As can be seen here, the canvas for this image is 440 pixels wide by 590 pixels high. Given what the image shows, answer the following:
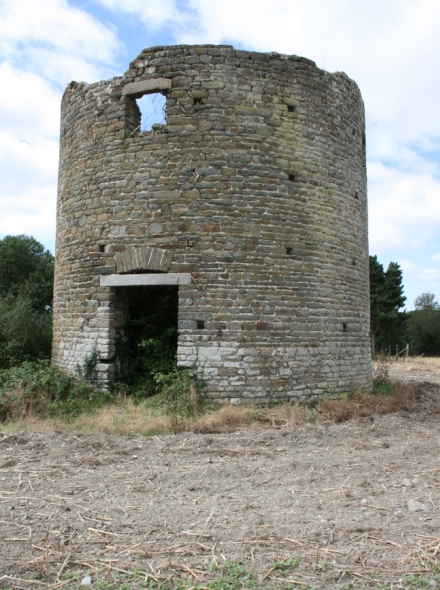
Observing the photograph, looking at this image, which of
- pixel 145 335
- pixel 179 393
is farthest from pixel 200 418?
pixel 145 335

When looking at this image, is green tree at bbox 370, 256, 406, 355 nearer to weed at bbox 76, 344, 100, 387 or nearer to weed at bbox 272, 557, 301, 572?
weed at bbox 76, 344, 100, 387

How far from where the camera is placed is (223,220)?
319 inches

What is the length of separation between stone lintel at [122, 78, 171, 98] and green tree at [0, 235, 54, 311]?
33.4 feet

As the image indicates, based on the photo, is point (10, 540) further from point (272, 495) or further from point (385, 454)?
point (385, 454)

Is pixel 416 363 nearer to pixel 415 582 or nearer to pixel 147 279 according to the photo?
pixel 147 279

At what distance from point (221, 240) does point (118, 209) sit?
77.2 inches

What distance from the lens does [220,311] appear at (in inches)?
313

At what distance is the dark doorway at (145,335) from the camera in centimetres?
846

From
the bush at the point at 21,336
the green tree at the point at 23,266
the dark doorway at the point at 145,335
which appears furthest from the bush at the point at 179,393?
the green tree at the point at 23,266

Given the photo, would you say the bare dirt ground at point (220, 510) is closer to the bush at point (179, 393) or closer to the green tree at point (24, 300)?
the bush at point (179, 393)

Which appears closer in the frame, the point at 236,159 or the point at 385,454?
the point at 385,454

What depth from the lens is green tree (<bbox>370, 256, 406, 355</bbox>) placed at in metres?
31.6

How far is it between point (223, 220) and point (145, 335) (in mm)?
2577

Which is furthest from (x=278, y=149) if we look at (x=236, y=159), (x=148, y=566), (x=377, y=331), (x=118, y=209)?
(x=377, y=331)
